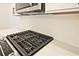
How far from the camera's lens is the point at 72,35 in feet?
3.43

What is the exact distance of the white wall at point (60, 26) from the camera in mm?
1016

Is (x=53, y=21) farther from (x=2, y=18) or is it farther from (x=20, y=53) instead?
(x=2, y=18)

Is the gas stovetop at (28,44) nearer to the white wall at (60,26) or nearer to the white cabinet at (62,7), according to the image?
the white wall at (60,26)

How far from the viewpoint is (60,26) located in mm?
1189

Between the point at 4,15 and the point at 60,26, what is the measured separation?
2.00 m

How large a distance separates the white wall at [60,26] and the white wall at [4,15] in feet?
4.26

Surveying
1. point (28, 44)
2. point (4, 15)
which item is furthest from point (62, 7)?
point (4, 15)

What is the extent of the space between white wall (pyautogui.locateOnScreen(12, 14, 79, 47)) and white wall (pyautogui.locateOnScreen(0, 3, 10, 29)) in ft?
4.26

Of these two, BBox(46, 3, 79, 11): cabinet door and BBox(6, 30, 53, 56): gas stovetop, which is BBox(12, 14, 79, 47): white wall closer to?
BBox(6, 30, 53, 56): gas stovetop

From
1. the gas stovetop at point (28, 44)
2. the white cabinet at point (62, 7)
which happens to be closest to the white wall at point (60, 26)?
the gas stovetop at point (28, 44)

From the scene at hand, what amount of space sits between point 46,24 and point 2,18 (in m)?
1.72

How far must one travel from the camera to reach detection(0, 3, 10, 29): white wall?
275 cm

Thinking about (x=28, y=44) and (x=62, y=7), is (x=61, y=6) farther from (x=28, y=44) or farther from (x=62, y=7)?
(x=28, y=44)

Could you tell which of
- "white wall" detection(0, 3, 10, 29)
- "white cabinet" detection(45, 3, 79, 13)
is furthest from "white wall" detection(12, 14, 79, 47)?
"white wall" detection(0, 3, 10, 29)
